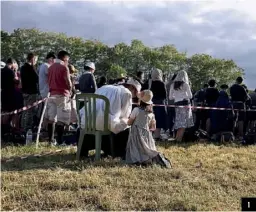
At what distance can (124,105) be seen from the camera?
660cm

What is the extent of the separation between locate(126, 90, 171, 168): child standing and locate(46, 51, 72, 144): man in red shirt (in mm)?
1906

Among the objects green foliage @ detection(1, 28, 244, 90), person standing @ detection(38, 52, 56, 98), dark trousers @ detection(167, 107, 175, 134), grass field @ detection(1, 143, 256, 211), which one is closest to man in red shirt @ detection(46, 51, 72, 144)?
person standing @ detection(38, 52, 56, 98)

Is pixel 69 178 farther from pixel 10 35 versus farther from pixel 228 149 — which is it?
pixel 10 35

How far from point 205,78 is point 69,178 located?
60152 millimetres

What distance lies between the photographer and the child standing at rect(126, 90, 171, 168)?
6.21 metres

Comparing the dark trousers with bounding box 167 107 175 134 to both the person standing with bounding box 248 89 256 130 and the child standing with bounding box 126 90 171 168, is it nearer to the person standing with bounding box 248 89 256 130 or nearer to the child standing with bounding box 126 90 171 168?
the person standing with bounding box 248 89 256 130

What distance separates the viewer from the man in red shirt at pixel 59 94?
786 centimetres

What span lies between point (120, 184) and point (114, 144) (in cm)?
185

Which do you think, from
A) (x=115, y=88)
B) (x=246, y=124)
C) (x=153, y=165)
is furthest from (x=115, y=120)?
(x=246, y=124)

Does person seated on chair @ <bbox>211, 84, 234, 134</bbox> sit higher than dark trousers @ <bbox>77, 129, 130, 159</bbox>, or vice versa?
person seated on chair @ <bbox>211, 84, 234, 134</bbox>

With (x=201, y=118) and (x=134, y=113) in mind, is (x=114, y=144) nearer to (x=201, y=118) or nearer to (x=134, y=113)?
(x=134, y=113)

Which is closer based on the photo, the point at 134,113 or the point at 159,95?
the point at 134,113

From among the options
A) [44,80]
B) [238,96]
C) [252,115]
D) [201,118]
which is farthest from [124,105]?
[252,115]

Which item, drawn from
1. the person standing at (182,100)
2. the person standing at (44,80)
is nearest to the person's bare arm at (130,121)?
the person standing at (44,80)
